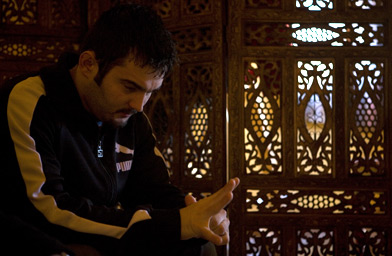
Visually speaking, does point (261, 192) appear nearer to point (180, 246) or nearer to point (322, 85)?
point (322, 85)

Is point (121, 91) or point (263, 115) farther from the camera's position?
point (263, 115)

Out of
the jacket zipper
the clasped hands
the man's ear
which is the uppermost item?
the man's ear

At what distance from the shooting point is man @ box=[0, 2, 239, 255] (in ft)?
4.18

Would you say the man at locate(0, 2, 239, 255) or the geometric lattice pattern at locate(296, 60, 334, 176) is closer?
the man at locate(0, 2, 239, 255)

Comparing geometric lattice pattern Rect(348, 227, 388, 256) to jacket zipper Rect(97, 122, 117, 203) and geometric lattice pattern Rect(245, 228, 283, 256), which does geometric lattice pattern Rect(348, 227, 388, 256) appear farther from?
jacket zipper Rect(97, 122, 117, 203)

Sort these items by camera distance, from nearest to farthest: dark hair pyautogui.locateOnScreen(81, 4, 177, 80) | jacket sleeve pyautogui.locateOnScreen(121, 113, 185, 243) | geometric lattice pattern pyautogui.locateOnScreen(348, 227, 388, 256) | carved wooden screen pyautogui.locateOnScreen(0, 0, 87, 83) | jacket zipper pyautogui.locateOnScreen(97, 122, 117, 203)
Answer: dark hair pyautogui.locateOnScreen(81, 4, 177, 80) < jacket zipper pyautogui.locateOnScreen(97, 122, 117, 203) < jacket sleeve pyautogui.locateOnScreen(121, 113, 185, 243) < geometric lattice pattern pyautogui.locateOnScreen(348, 227, 388, 256) < carved wooden screen pyautogui.locateOnScreen(0, 0, 87, 83)

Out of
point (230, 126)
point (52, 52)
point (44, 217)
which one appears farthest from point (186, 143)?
point (44, 217)

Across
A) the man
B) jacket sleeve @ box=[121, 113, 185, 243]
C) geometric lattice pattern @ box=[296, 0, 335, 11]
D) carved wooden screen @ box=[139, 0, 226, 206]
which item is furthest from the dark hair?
geometric lattice pattern @ box=[296, 0, 335, 11]

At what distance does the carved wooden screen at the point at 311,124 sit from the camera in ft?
9.25

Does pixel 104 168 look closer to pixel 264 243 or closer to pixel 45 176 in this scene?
pixel 45 176

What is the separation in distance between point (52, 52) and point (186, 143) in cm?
101

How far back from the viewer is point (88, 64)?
1.49m

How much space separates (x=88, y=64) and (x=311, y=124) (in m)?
1.72

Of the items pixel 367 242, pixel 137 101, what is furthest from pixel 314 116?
pixel 137 101
